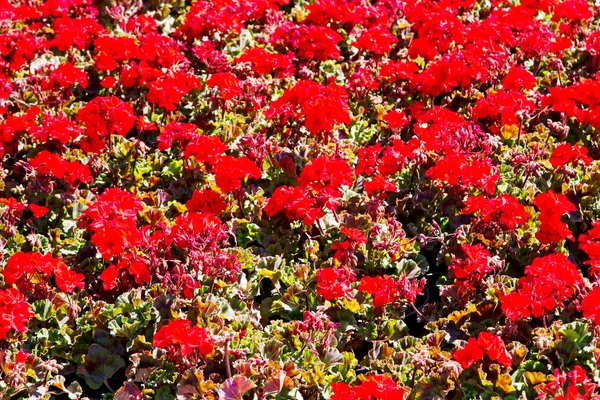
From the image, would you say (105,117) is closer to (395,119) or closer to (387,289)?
(395,119)

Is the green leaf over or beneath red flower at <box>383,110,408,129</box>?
beneath

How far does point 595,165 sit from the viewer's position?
5.75 m

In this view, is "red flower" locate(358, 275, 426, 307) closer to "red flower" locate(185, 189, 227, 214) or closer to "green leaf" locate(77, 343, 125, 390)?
"red flower" locate(185, 189, 227, 214)

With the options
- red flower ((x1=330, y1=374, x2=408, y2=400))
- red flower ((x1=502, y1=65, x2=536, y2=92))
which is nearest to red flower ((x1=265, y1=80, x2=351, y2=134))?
red flower ((x1=502, y1=65, x2=536, y2=92))

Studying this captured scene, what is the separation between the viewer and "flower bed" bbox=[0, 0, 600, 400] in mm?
4348

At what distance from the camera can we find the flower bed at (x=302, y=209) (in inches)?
171

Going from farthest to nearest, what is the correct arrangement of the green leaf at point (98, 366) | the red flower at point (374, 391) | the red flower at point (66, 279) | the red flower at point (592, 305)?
the red flower at point (66, 279) → the green leaf at point (98, 366) → the red flower at point (592, 305) → the red flower at point (374, 391)

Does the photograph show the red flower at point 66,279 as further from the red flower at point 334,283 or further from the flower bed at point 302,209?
the red flower at point 334,283

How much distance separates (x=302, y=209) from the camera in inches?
194

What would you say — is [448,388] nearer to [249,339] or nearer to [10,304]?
[249,339]

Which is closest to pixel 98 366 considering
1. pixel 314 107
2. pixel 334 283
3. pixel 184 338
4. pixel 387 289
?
pixel 184 338

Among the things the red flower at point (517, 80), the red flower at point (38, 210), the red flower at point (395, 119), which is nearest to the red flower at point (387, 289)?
the red flower at point (395, 119)

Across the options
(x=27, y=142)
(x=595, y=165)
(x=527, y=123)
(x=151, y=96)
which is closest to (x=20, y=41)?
(x=27, y=142)

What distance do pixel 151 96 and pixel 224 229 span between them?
128 centimetres
